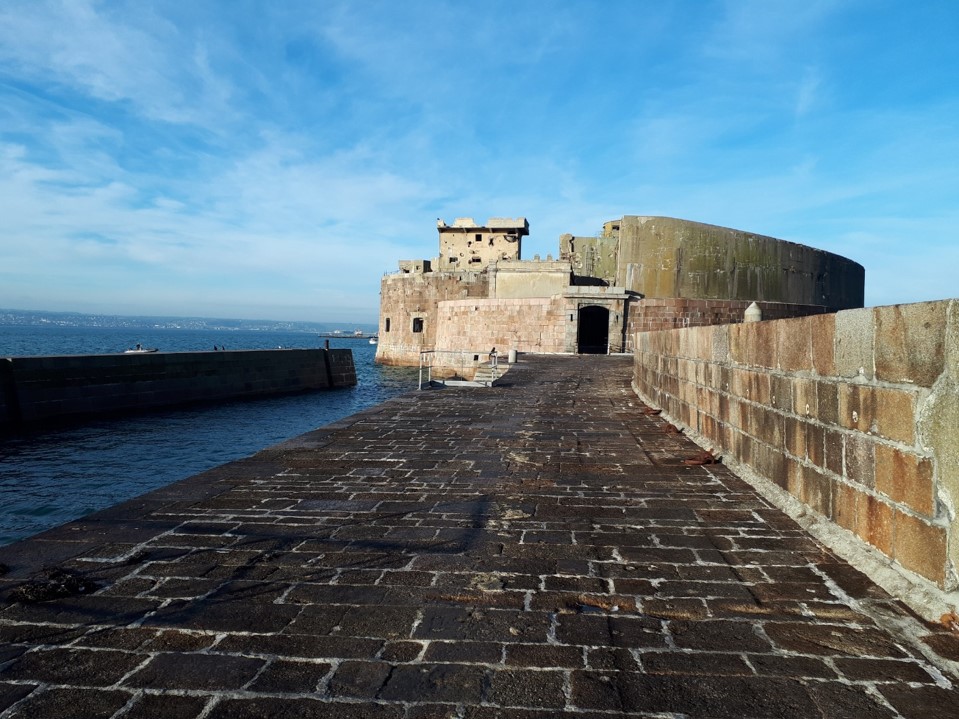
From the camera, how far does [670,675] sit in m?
2.25

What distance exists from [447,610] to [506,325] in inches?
1200

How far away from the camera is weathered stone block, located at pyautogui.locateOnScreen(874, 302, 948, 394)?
276cm

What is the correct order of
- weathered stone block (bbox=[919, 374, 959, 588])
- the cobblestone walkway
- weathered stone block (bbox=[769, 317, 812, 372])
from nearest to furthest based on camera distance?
1. the cobblestone walkway
2. weathered stone block (bbox=[919, 374, 959, 588])
3. weathered stone block (bbox=[769, 317, 812, 372])

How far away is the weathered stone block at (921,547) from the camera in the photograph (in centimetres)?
271

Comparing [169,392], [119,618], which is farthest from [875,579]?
[169,392]

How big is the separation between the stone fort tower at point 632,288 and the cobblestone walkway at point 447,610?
1026 inches

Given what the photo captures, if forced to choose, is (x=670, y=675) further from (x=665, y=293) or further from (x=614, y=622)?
(x=665, y=293)

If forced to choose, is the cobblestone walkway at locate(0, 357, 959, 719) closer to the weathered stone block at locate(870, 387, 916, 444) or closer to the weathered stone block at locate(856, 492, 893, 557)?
the weathered stone block at locate(856, 492, 893, 557)

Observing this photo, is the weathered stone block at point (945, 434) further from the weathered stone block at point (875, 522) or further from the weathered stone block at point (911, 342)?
the weathered stone block at point (875, 522)

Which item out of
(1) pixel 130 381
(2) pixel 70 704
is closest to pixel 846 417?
(2) pixel 70 704

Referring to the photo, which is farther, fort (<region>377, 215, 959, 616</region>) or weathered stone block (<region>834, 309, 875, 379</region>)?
weathered stone block (<region>834, 309, 875, 379</region>)

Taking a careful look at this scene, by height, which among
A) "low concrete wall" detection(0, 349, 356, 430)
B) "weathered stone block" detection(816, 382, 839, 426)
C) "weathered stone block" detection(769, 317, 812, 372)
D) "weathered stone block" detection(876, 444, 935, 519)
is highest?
"weathered stone block" detection(769, 317, 812, 372)

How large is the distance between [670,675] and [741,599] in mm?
839

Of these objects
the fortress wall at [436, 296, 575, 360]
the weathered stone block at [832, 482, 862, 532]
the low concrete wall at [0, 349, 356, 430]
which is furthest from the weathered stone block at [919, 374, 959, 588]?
the fortress wall at [436, 296, 575, 360]
